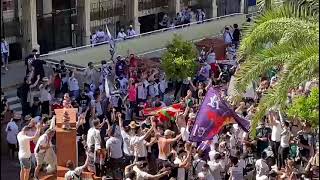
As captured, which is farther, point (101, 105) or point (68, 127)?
point (101, 105)

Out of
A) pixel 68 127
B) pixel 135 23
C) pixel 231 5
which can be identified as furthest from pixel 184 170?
pixel 231 5

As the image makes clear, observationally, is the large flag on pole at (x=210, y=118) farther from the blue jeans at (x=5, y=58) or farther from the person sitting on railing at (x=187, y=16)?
the person sitting on railing at (x=187, y=16)

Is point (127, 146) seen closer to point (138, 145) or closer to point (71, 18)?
point (138, 145)

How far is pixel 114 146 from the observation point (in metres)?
18.3

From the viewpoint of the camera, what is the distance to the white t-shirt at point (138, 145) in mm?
18125

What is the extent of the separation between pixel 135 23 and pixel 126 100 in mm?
11352

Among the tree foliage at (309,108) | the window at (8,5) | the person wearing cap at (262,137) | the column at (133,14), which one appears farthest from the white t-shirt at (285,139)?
the column at (133,14)

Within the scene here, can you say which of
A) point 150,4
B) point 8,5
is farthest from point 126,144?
point 150,4

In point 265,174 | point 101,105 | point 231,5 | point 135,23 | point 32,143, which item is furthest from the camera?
point 231,5

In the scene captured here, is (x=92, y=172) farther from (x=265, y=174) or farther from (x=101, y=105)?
(x=101, y=105)

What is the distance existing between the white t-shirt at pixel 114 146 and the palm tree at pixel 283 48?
115 inches

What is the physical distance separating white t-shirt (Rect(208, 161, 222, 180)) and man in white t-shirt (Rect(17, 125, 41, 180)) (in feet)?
12.1

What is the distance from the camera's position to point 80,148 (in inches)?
773

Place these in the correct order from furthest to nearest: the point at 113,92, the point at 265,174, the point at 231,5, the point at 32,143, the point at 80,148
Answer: the point at 231,5 < the point at 113,92 < the point at 80,148 < the point at 32,143 < the point at 265,174
